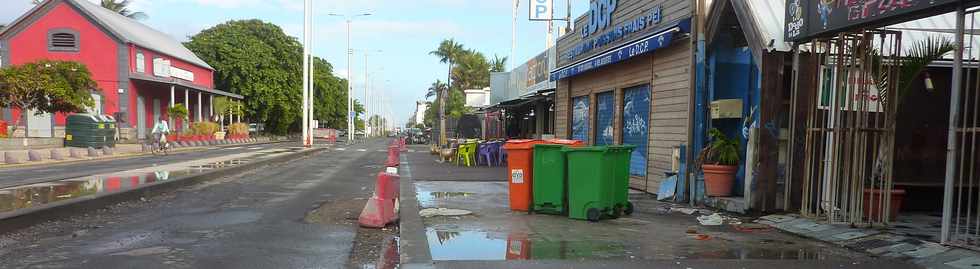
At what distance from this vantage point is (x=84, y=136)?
2353cm

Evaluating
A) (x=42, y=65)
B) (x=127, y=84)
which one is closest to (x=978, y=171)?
(x=42, y=65)

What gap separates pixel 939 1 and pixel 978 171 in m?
4.84

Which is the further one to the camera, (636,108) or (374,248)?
(636,108)

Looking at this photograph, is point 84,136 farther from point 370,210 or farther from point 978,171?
point 978,171

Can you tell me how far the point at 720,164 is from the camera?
9031mm

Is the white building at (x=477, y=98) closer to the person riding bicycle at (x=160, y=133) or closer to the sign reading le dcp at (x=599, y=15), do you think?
the person riding bicycle at (x=160, y=133)

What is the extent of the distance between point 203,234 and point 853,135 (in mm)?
7264

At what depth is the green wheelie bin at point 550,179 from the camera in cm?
796

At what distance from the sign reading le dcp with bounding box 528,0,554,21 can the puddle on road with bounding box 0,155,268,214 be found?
17.8 metres

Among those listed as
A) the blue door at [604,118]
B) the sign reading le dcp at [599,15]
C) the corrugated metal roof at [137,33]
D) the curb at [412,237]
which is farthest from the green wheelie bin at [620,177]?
the corrugated metal roof at [137,33]

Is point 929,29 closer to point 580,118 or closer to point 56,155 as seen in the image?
point 580,118

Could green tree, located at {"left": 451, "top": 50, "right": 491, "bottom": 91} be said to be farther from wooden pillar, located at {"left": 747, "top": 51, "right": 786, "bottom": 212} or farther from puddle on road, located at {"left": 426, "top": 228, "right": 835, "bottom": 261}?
puddle on road, located at {"left": 426, "top": 228, "right": 835, "bottom": 261}

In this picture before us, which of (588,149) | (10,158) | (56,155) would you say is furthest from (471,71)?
(588,149)

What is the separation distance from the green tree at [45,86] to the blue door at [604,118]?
2152cm
